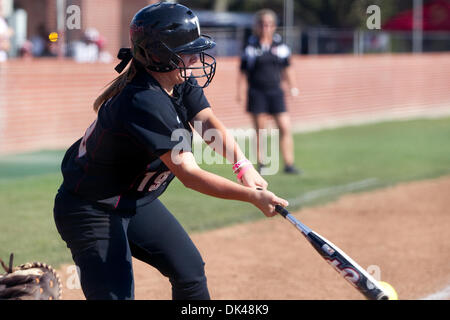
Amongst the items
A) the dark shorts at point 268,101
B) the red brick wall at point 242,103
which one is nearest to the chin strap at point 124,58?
the dark shorts at point 268,101

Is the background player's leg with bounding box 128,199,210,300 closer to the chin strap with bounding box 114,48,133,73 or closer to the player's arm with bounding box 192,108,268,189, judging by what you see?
the player's arm with bounding box 192,108,268,189

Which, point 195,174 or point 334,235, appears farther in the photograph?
point 334,235

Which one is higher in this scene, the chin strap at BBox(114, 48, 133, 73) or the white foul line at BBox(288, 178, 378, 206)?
the chin strap at BBox(114, 48, 133, 73)

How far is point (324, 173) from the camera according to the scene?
10875 millimetres

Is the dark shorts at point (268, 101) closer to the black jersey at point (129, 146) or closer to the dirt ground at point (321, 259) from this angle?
the dirt ground at point (321, 259)

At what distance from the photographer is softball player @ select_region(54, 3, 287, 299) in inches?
126

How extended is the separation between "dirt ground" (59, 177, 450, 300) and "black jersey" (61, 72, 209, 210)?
196 cm

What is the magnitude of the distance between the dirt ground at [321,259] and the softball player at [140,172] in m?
1.80

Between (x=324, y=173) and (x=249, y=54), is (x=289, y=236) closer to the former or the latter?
(x=324, y=173)

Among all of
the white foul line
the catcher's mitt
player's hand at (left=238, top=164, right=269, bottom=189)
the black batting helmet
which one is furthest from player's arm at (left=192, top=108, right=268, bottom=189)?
the white foul line

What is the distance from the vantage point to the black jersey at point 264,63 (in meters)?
10.8

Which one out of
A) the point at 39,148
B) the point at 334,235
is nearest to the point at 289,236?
the point at 334,235
